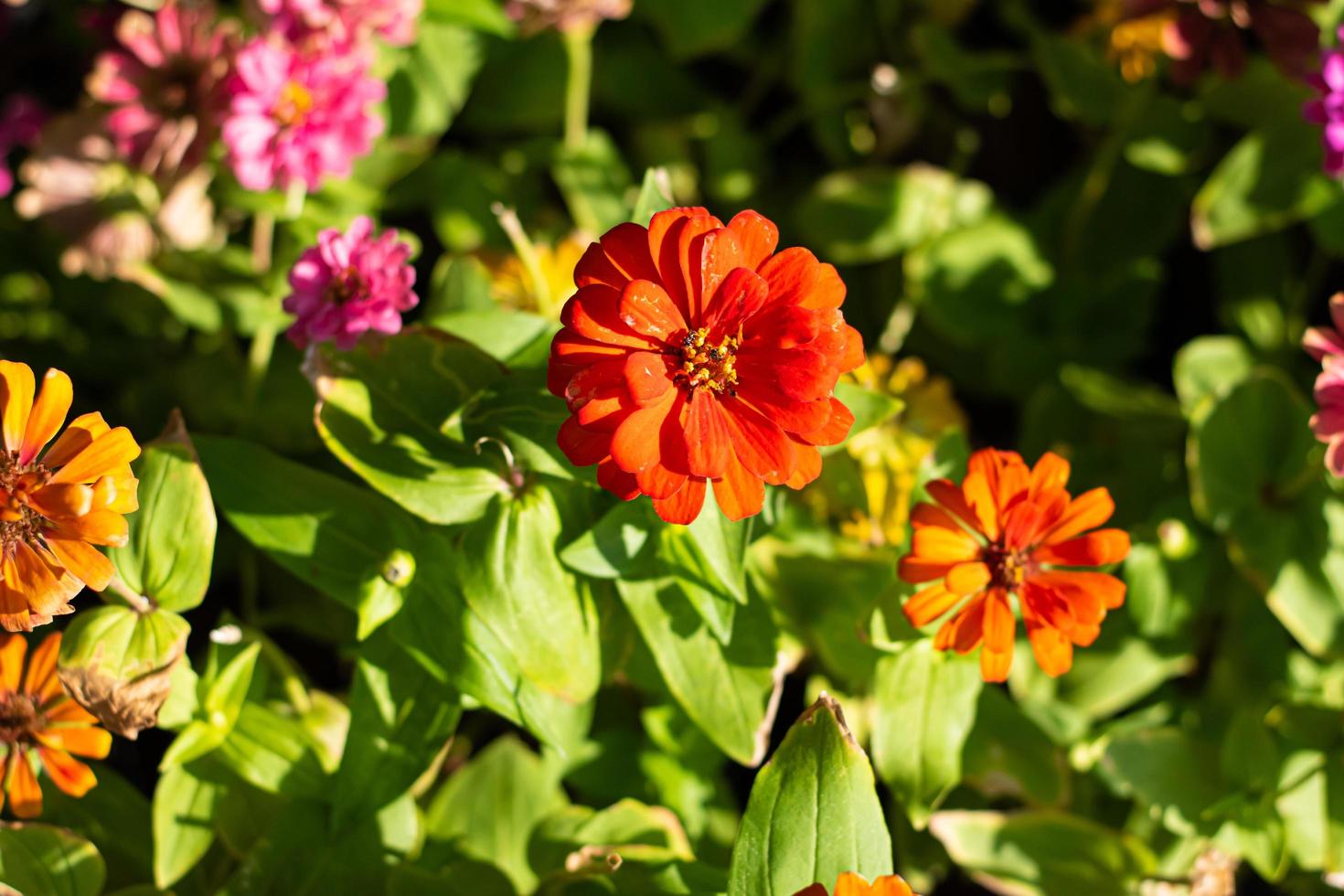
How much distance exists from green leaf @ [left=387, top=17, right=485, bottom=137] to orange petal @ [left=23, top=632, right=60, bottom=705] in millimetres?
893

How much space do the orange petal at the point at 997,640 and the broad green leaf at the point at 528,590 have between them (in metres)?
0.38

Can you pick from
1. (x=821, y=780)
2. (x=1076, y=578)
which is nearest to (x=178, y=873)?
(x=821, y=780)

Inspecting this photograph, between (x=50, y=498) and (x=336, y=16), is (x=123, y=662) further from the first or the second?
(x=336, y=16)

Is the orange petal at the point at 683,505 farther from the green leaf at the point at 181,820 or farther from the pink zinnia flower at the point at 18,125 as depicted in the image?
the pink zinnia flower at the point at 18,125

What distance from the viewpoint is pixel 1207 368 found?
5.09 ft

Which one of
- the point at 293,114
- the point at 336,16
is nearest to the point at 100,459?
the point at 293,114

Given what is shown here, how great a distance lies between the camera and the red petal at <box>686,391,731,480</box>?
80 cm

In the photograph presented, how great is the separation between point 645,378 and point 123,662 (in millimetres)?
552

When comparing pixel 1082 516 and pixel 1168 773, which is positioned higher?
pixel 1082 516

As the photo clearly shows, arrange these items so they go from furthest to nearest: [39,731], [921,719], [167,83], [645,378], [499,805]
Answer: [167,83], [499,805], [921,719], [39,731], [645,378]

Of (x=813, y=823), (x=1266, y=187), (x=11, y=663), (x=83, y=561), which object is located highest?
(x=1266, y=187)

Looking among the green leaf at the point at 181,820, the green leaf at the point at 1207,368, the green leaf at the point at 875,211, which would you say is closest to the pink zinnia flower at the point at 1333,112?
the green leaf at the point at 1207,368

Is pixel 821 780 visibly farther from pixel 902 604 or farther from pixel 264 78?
pixel 264 78

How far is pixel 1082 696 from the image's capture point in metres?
1.41
